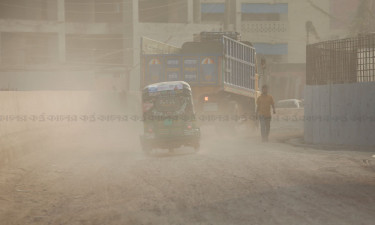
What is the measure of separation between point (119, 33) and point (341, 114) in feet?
115

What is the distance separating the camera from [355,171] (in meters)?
10.2

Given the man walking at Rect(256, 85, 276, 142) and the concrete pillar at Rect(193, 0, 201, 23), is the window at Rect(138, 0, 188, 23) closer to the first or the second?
the concrete pillar at Rect(193, 0, 201, 23)

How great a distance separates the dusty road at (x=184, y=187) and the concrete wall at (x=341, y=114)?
1498 mm

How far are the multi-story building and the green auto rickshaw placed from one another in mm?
32494

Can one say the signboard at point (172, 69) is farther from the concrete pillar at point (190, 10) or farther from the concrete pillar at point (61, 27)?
the concrete pillar at point (61, 27)

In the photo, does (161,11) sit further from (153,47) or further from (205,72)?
(205,72)

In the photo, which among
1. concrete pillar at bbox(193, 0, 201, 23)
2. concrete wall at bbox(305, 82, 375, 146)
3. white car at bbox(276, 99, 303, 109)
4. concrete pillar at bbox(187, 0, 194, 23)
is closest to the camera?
concrete wall at bbox(305, 82, 375, 146)

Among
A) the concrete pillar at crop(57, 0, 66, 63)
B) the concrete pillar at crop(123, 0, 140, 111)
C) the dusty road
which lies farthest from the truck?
the concrete pillar at crop(57, 0, 66, 63)

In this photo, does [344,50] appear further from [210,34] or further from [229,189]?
[229,189]

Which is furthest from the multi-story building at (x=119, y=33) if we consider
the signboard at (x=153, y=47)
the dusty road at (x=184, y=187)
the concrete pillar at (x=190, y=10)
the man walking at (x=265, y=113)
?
the dusty road at (x=184, y=187)

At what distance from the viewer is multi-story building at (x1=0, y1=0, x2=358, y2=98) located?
46688 mm

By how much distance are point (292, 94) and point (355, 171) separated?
41.7 meters

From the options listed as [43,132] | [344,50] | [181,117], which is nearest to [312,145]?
[344,50]

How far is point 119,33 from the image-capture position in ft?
159
